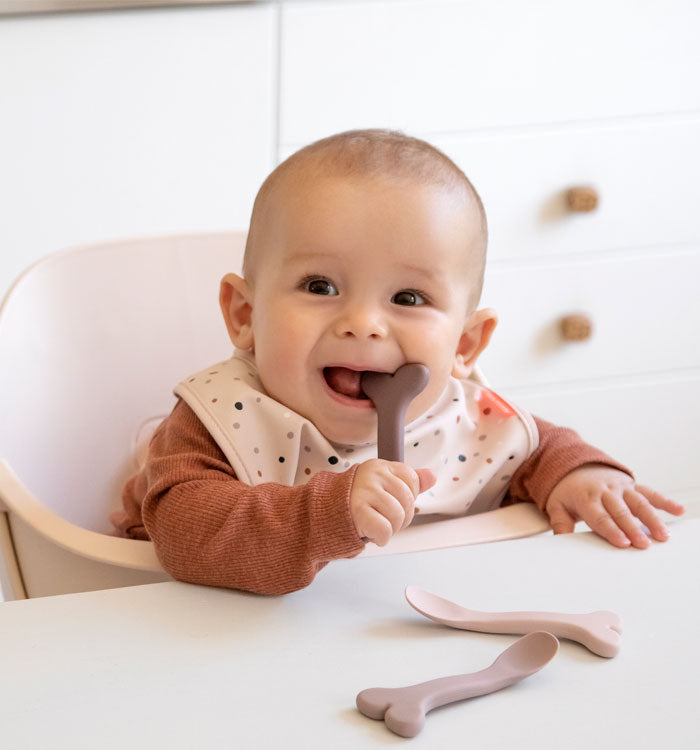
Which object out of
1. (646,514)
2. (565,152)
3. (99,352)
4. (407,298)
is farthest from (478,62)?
(646,514)

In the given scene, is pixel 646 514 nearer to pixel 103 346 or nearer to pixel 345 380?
pixel 345 380

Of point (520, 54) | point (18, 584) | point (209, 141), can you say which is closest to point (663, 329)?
point (520, 54)

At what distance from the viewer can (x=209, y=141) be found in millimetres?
1549

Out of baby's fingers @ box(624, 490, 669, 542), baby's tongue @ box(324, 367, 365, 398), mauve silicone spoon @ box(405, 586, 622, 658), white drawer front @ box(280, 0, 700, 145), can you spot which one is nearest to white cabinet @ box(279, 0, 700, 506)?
white drawer front @ box(280, 0, 700, 145)

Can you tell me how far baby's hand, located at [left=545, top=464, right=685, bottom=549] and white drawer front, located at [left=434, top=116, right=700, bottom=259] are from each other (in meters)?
0.91

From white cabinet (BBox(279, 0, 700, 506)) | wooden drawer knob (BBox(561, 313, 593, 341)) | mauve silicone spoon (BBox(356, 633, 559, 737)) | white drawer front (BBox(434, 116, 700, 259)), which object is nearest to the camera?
mauve silicone spoon (BBox(356, 633, 559, 737))

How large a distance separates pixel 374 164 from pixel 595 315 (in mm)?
1117

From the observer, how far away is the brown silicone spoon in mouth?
75 centimetres

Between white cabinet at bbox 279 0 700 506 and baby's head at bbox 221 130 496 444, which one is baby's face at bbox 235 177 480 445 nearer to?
baby's head at bbox 221 130 496 444

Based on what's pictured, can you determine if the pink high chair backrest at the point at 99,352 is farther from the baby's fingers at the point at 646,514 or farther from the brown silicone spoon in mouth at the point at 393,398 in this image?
the baby's fingers at the point at 646,514

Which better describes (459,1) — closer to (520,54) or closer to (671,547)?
(520,54)

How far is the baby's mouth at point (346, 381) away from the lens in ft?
2.59

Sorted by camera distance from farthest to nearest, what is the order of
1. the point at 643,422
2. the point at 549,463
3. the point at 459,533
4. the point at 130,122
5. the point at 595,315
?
the point at 643,422
the point at 595,315
the point at 130,122
the point at 549,463
the point at 459,533

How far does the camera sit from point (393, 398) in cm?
76
